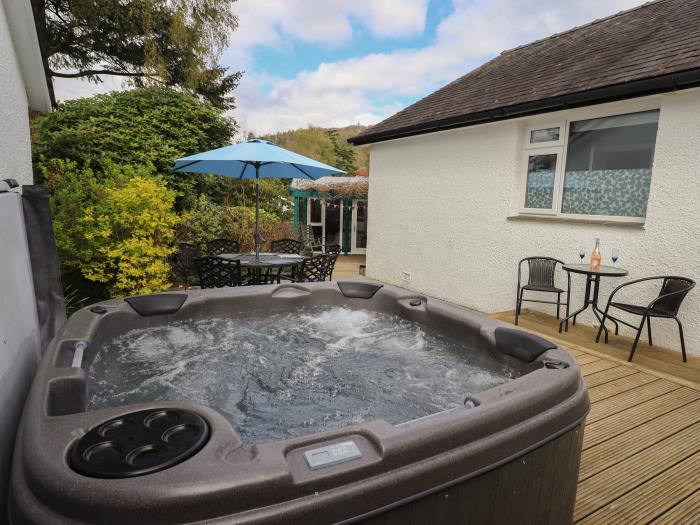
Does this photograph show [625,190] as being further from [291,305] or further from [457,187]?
[291,305]

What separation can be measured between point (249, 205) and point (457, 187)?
5.27m

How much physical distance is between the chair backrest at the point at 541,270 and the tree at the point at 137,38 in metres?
9.68

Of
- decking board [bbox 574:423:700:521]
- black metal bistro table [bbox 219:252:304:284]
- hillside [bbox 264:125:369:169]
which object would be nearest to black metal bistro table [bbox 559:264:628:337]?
decking board [bbox 574:423:700:521]

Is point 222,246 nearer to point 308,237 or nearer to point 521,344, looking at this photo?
point 308,237

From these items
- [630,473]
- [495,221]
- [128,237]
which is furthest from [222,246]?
[630,473]

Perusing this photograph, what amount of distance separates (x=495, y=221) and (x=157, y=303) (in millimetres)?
4591

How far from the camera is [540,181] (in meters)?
5.49

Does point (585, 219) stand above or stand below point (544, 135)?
below

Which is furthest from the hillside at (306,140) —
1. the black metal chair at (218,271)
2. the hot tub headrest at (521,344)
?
the hot tub headrest at (521,344)

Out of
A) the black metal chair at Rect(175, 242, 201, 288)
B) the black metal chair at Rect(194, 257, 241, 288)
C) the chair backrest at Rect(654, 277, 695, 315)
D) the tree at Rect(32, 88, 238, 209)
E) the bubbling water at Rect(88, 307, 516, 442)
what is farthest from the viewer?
the tree at Rect(32, 88, 238, 209)

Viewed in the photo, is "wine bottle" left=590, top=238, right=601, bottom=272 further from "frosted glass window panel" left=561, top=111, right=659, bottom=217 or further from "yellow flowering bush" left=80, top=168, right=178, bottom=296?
"yellow flowering bush" left=80, top=168, right=178, bottom=296

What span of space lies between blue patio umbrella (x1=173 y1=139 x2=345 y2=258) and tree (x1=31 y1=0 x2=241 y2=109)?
19.0 feet

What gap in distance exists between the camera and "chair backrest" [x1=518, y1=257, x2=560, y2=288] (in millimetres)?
5039

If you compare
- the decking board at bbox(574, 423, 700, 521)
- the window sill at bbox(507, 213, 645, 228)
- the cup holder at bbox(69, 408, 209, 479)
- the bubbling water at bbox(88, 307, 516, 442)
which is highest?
the window sill at bbox(507, 213, 645, 228)
